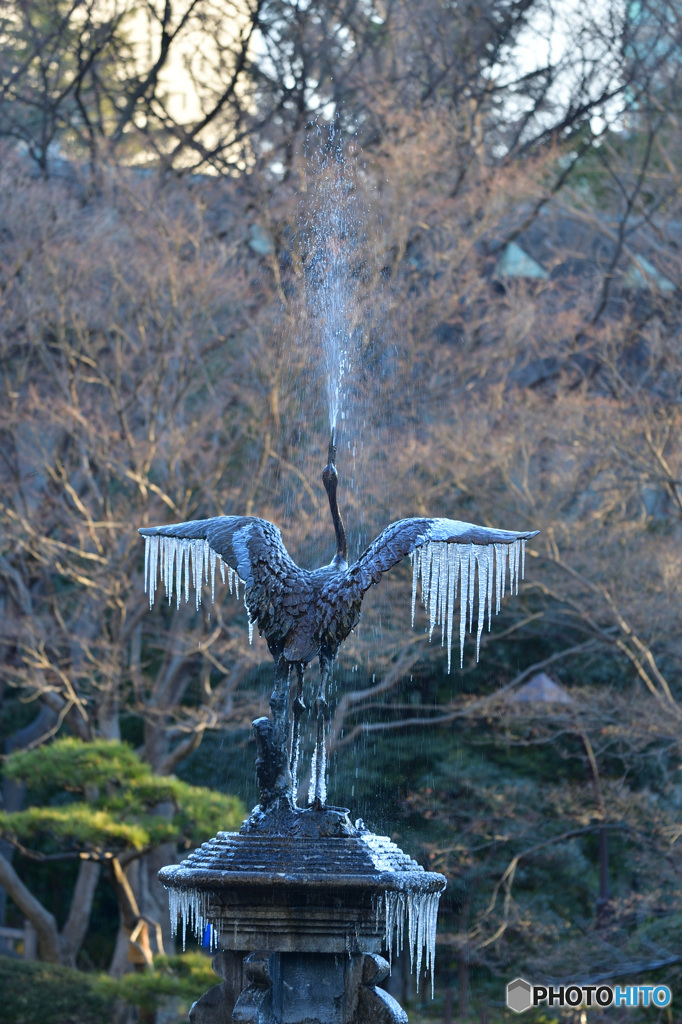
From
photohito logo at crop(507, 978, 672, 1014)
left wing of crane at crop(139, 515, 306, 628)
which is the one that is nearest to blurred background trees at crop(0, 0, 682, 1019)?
photohito logo at crop(507, 978, 672, 1014)

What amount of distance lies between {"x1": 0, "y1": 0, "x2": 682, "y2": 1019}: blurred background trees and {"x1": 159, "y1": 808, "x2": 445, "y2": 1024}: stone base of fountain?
25.0ft

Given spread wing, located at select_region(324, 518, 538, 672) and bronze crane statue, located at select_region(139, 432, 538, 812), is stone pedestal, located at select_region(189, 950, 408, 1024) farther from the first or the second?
spread wing, located at select_region(324, 518, 538, 672)

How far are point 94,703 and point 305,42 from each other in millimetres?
11673

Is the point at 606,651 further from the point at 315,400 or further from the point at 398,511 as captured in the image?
the point at 315,400

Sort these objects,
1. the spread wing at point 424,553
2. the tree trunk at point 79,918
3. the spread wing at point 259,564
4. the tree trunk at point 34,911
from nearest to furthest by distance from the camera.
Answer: the spread wing at point 424,553, the spread wing at point 259,564, the tree trunk at point 34,911, the tree trunk at point 79,918

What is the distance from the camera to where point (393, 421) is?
54.3ft

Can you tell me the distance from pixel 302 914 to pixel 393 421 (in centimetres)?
1141

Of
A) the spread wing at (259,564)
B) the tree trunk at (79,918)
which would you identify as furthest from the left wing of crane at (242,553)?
the tree trunk at (79,918)

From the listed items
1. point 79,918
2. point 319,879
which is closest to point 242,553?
point 319,879

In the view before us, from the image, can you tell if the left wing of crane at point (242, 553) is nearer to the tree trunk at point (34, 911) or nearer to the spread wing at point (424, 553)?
the spread wing at point (424, 553)

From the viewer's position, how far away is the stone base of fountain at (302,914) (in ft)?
18.2

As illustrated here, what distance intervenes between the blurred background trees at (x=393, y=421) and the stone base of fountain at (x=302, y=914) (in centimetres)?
763

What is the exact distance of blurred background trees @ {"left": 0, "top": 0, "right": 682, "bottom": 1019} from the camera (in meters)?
14.8

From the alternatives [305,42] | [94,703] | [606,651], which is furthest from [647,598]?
[305,42]
